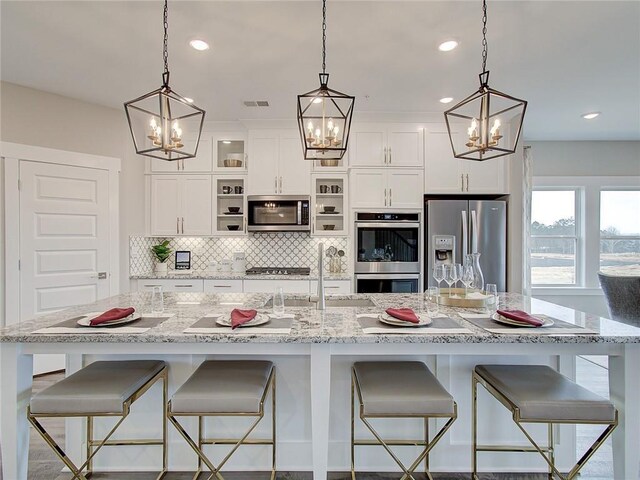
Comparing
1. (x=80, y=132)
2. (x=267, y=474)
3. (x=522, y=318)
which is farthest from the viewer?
(x=80, y=132)

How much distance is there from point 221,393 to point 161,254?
3196 mm

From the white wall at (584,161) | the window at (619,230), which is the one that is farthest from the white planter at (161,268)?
the window at (619,230)

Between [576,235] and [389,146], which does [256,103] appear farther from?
[576,235]

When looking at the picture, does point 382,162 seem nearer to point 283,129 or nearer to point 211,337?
point 283,129

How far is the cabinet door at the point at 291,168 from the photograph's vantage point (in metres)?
4.11

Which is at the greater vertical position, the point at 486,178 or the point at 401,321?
the point at 486,178

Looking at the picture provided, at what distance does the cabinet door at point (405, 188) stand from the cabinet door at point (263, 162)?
134cm

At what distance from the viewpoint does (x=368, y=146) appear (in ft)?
13.1

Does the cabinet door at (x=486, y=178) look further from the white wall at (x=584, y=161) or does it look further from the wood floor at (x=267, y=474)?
the wood floor at (x=267, y=474)

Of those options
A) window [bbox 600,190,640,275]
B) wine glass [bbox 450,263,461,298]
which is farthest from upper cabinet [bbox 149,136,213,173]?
window [bbox 600,190,640,275]

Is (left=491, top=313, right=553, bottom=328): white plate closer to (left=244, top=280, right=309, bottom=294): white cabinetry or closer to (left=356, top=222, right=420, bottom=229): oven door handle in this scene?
(left=356, top=222, right=420, bottom=229): oven door handle

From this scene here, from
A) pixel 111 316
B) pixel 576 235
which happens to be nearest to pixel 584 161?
pixel 576 235

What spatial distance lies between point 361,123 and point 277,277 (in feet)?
6.50

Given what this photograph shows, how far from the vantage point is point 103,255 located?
3727 mm
